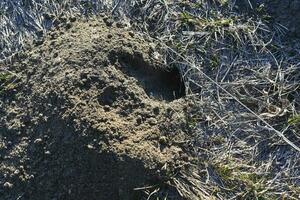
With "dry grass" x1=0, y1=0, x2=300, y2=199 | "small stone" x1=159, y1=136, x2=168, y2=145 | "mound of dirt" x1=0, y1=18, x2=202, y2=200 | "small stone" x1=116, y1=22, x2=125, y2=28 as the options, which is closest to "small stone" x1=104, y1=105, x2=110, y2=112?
"mound of dirt" x1=0, y1=18, x2=202, y2=200

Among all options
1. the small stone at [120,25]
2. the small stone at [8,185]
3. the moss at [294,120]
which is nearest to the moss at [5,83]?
the small stone at [8,185]

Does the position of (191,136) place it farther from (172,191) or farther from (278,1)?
(278,1)

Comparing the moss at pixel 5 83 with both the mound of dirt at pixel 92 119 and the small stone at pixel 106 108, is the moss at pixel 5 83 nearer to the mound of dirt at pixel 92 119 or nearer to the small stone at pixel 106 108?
the mound of dirt at pixel 92 119

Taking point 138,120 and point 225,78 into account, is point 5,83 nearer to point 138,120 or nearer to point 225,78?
point 138,120

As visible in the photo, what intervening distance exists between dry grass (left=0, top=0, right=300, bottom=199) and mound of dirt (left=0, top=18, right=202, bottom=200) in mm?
110

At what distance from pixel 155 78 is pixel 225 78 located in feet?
1.26

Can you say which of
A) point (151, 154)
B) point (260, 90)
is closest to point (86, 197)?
point (151, 154)

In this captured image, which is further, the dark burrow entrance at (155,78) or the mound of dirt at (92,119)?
the dark burrow entrance at (155,78)

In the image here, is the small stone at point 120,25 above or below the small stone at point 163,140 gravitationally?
above

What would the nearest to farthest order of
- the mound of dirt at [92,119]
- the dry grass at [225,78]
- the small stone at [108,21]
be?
the mound of dirt at [92,119], the dry grass at [225,78], the small stone at [108,21]

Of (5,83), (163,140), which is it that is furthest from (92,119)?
(5,83)

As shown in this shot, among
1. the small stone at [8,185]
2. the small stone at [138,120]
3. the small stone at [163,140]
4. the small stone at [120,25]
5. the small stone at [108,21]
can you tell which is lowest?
the small stone at [8,185]

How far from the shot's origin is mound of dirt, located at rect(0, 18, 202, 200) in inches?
107

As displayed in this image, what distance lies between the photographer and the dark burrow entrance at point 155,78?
3.02 m
